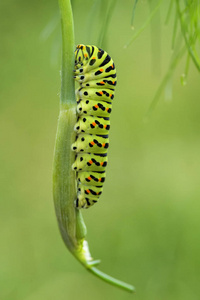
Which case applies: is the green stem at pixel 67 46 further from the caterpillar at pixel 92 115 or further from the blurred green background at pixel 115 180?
the blurred green background at pixel 115 180

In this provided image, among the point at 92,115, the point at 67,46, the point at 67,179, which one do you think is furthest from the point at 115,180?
the point at 67,46

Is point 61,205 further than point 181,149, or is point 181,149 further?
point 181,149

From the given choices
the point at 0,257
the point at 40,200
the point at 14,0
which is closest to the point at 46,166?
the point at 40,200

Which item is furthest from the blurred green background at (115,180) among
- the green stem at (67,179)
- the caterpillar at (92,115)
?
the green stem at (67,179)

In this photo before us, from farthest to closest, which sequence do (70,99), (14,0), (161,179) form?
1. (161,179)
2. (14,0)
3. (70,99)

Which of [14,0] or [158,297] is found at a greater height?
[14,0]

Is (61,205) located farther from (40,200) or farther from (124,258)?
(40,200)
